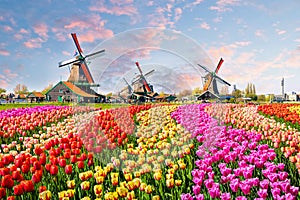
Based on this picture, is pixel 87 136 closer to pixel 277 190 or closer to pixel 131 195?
pixel 131 195

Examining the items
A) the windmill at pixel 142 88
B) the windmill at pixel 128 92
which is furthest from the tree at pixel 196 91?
the windmill at pixel 128 92

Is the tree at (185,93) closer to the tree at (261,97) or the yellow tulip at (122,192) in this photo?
the yellow tulip at (122,192)

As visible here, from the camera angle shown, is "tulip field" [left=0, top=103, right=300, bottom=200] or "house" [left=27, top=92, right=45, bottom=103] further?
"house" [left=27, top=92, right=45, bottom=103]

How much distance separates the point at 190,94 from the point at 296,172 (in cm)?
244

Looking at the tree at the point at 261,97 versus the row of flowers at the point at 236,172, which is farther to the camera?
the tree at the point at 261,97

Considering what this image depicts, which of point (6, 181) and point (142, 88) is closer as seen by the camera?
point (6, 181)

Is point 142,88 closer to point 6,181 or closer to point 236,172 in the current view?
point 236,172

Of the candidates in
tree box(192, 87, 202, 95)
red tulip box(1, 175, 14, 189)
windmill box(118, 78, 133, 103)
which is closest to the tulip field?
red tulip box(1, 175, 14, 189)

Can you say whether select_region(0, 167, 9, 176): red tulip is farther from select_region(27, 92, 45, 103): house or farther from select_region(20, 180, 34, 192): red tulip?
select_region(27, 92, 45, 103): house

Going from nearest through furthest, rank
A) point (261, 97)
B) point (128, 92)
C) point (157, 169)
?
point (157, 169)
point (128, 92)
point (261, 97)

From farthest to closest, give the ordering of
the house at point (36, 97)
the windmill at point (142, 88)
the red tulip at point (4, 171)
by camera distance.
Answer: the house at point (36, 97) < the windmill at point (142, 88) < the red tulip at point (4, 171)

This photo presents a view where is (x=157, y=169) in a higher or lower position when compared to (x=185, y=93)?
lower

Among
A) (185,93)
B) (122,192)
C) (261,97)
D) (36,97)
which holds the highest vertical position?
(36,97)

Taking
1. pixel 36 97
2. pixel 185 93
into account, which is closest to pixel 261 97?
pixel 36 97
